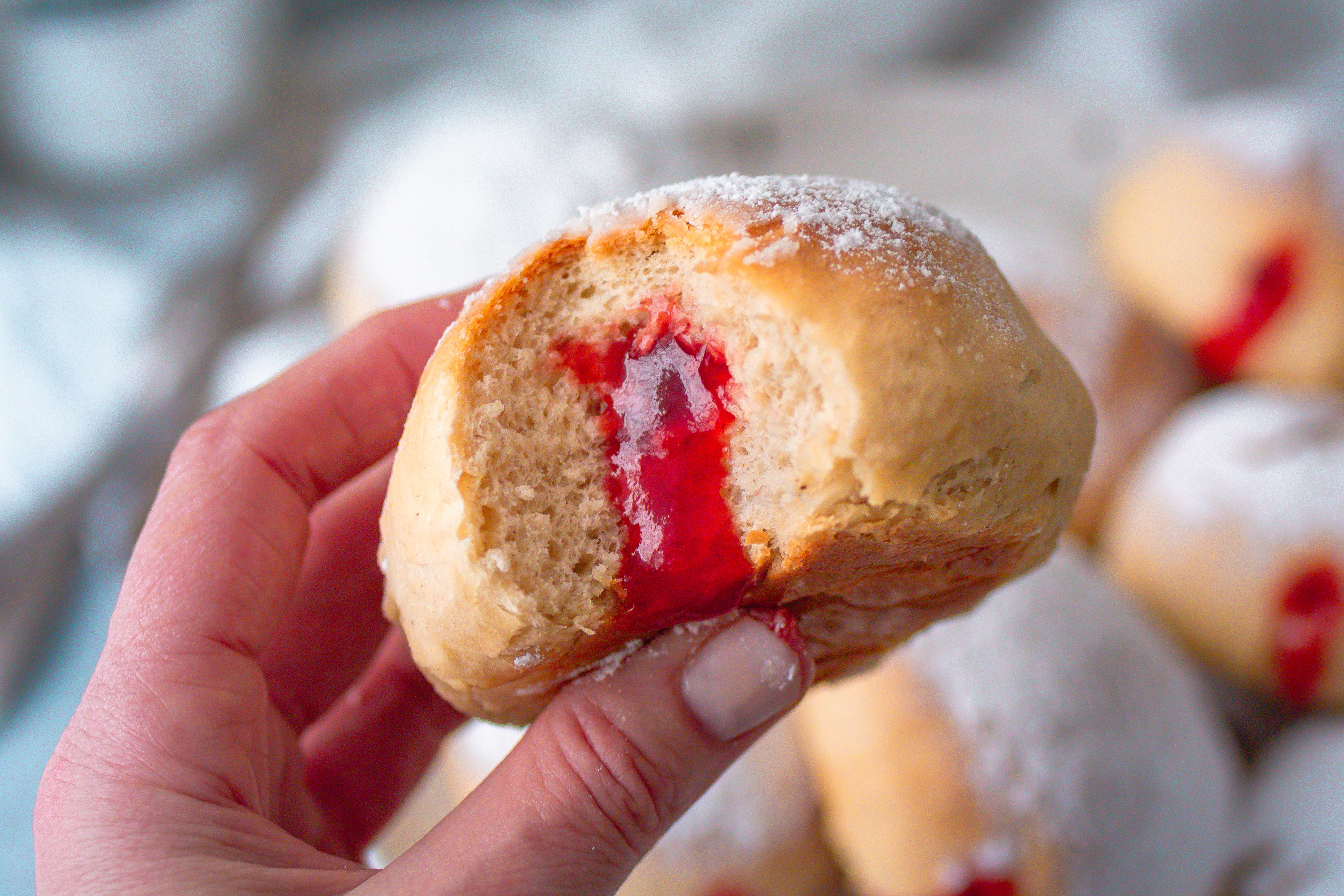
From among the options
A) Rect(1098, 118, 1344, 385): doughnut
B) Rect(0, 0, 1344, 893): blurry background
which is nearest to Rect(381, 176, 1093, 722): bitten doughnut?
Rect(0, 0, 1344, 893): blurry background

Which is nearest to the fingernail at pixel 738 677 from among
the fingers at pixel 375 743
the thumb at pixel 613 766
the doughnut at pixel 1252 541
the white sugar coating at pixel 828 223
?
the thumb at pixel 613 766

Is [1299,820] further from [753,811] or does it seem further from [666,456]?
[666,456]

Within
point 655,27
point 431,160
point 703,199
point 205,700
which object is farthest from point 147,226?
point 703,199

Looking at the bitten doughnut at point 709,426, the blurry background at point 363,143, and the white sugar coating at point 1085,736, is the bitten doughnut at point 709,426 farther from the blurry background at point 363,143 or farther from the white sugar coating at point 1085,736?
the blurry background at point 363,143

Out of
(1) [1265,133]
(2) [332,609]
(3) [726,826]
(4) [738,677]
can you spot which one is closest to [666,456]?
(4) [738,677]

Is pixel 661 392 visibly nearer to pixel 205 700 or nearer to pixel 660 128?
pixel 205 700

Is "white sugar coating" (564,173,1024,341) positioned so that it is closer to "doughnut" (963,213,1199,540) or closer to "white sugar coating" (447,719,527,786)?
"white sugar coating" (447,719,527,786)
